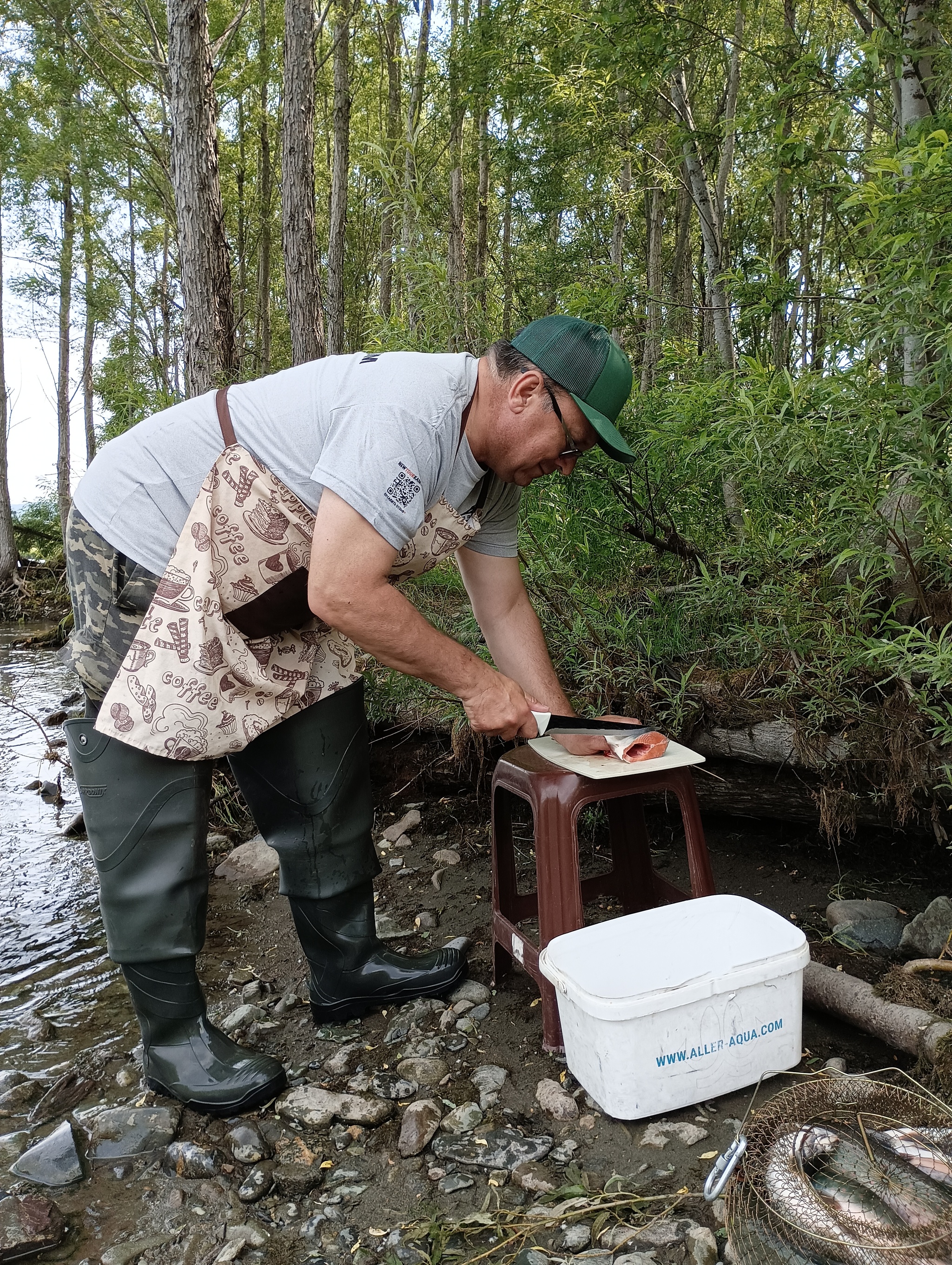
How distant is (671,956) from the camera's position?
2148 mm

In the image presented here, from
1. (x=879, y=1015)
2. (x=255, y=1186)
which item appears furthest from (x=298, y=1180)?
(x=879, y=1015)

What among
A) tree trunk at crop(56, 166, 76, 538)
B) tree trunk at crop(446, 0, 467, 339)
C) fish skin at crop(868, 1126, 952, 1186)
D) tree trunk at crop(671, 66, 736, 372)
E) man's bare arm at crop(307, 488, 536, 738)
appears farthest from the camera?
tree trunk at crop(56, 166, 76, 538)

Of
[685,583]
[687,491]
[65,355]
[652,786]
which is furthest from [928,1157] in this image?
[65,355]

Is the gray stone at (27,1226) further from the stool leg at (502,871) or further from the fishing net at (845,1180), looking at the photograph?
the fishing net at (845,1180)

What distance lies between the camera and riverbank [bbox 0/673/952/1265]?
1.82m

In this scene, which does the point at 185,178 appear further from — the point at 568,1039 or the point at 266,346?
the point at 266,346

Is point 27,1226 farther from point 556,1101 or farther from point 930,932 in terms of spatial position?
point 930,932

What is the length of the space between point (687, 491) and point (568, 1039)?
202 cm

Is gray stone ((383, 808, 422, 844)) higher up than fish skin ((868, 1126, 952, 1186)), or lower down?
lower down

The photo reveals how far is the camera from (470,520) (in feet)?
7.80

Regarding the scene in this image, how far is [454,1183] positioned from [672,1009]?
0.62m

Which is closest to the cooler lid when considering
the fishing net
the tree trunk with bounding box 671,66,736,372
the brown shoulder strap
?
the fishing net

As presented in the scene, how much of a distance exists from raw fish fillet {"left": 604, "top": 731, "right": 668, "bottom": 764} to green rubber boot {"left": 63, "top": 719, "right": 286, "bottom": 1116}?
1.05 meters

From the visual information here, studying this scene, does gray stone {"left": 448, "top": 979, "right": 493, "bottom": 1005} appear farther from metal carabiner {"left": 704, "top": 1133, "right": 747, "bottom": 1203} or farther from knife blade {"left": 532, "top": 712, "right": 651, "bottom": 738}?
metal carabiner {"left": 704, "top": 1133, "right": 747, "bottom": 1203}
